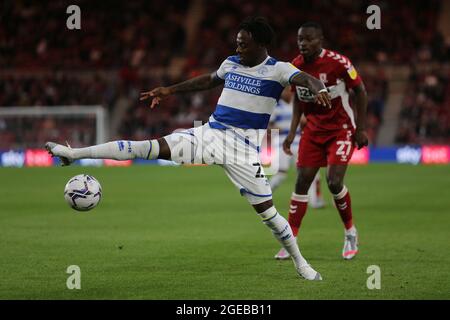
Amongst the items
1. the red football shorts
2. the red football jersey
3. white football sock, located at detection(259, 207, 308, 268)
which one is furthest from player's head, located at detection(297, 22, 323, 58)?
white football sock, located at detection(259, 207, 308, 268)

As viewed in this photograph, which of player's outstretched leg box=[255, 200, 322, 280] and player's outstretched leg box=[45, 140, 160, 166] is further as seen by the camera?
player's outstretched leg box=[255, 200, 322, 280]

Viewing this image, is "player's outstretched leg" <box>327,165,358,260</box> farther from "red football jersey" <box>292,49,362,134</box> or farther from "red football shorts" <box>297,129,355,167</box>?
"red football jersey" <box>292,49,362,134</box>

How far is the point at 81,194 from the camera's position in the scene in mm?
7336

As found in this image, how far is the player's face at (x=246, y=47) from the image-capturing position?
23.3 ft

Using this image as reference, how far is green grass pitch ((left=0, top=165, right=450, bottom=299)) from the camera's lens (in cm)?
684

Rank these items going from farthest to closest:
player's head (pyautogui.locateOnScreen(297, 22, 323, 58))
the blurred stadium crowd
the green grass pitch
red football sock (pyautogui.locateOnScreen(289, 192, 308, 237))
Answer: the blurred stadium crowd → red football sock (pyautogui.locateOnScreen(289, 192, 308, 237)) → player's head (pyautogui.locateOnScreen(297, 22, 323, 58)) → the green grass pitch

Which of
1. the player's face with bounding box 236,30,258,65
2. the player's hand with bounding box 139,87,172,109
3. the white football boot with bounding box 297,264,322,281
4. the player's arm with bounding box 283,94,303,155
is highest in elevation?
the player's face with bounding box 236,30,258,65

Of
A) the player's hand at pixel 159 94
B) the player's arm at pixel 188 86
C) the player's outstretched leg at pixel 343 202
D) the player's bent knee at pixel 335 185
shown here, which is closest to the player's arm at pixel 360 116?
the player's outstretched leg at pixel 343 202

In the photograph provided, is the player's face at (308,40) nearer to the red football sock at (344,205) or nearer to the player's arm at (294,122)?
the player's arm at (294,122)

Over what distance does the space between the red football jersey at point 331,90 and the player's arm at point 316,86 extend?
170 centimetres

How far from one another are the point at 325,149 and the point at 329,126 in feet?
0.87
